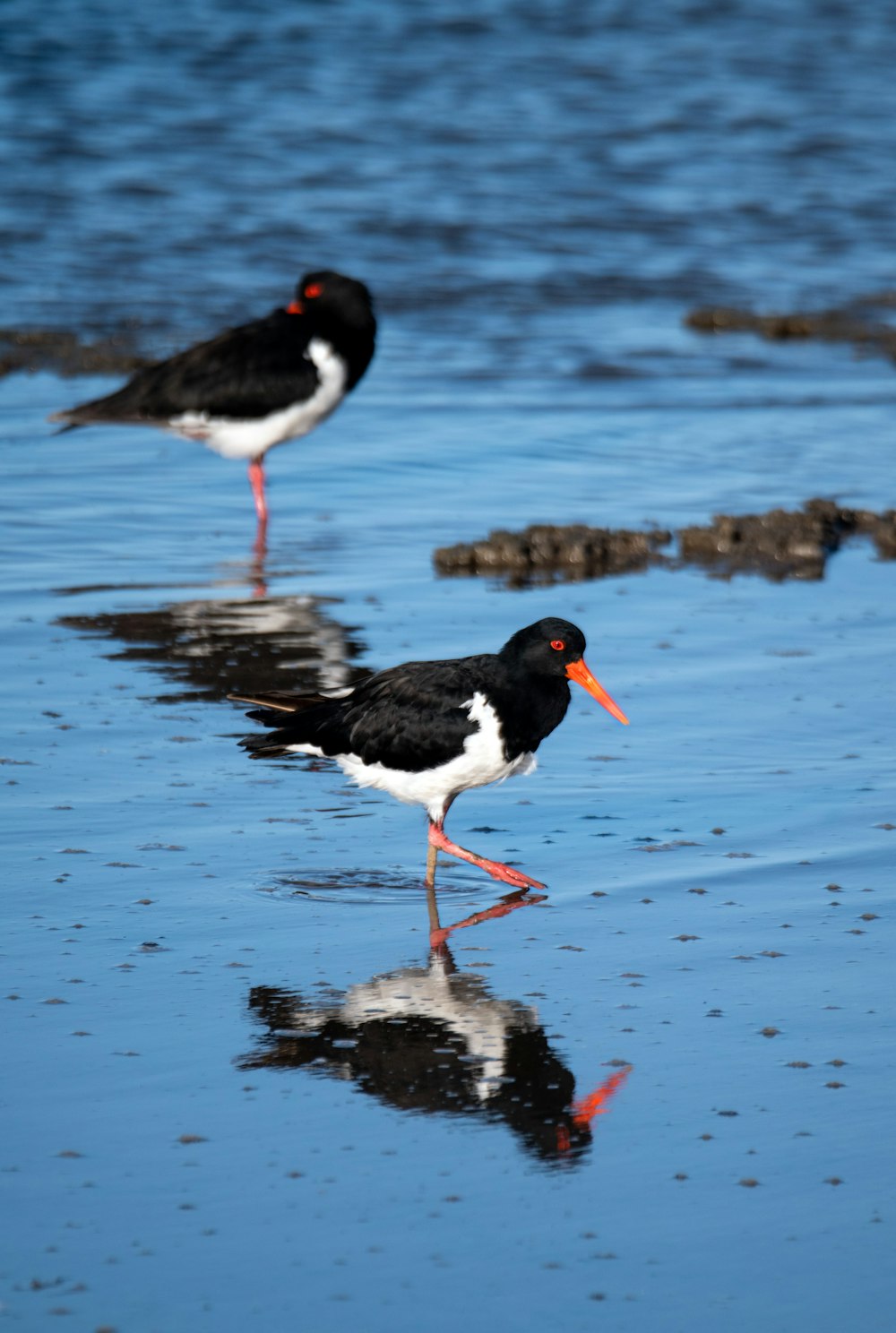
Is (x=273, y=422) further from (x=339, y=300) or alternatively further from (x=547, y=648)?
(x=547, y=648)

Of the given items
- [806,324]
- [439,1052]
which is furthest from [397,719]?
[806,324]

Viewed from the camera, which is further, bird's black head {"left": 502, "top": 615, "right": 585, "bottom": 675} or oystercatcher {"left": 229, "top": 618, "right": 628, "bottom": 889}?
bird's black head {"left": 502, "top": 615, "right": 585, "bottom": 675}

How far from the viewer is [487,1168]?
3816 mm

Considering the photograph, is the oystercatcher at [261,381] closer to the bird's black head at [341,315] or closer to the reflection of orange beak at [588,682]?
the bird's black head at [341,315]

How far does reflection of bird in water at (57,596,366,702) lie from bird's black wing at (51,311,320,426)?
7.23 ft

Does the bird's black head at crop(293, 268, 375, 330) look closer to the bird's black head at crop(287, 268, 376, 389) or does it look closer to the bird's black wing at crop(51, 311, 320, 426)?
the bird's black head at crop(287, 268, 376, 389)

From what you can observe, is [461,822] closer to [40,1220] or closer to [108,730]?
[108,730]

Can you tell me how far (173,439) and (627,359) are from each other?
3.71 metres

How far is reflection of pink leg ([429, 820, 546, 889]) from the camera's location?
5.49 metres

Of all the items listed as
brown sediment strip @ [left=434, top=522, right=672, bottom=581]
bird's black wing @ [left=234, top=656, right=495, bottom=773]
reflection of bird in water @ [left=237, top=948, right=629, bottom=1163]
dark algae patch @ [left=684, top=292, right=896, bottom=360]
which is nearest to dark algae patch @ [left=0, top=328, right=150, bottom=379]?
dark algae patch @ [left=684, top=292, right=896, bottom=360]

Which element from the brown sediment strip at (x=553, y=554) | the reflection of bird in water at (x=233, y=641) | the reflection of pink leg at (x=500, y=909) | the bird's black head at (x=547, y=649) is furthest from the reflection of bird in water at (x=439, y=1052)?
the brown sediment strip at (x=553, y=554)

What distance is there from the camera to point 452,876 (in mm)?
5785

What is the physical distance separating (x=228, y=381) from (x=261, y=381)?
18 centimetres

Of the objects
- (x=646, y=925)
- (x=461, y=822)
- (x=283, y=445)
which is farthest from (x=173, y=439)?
(x=646, y=925)
